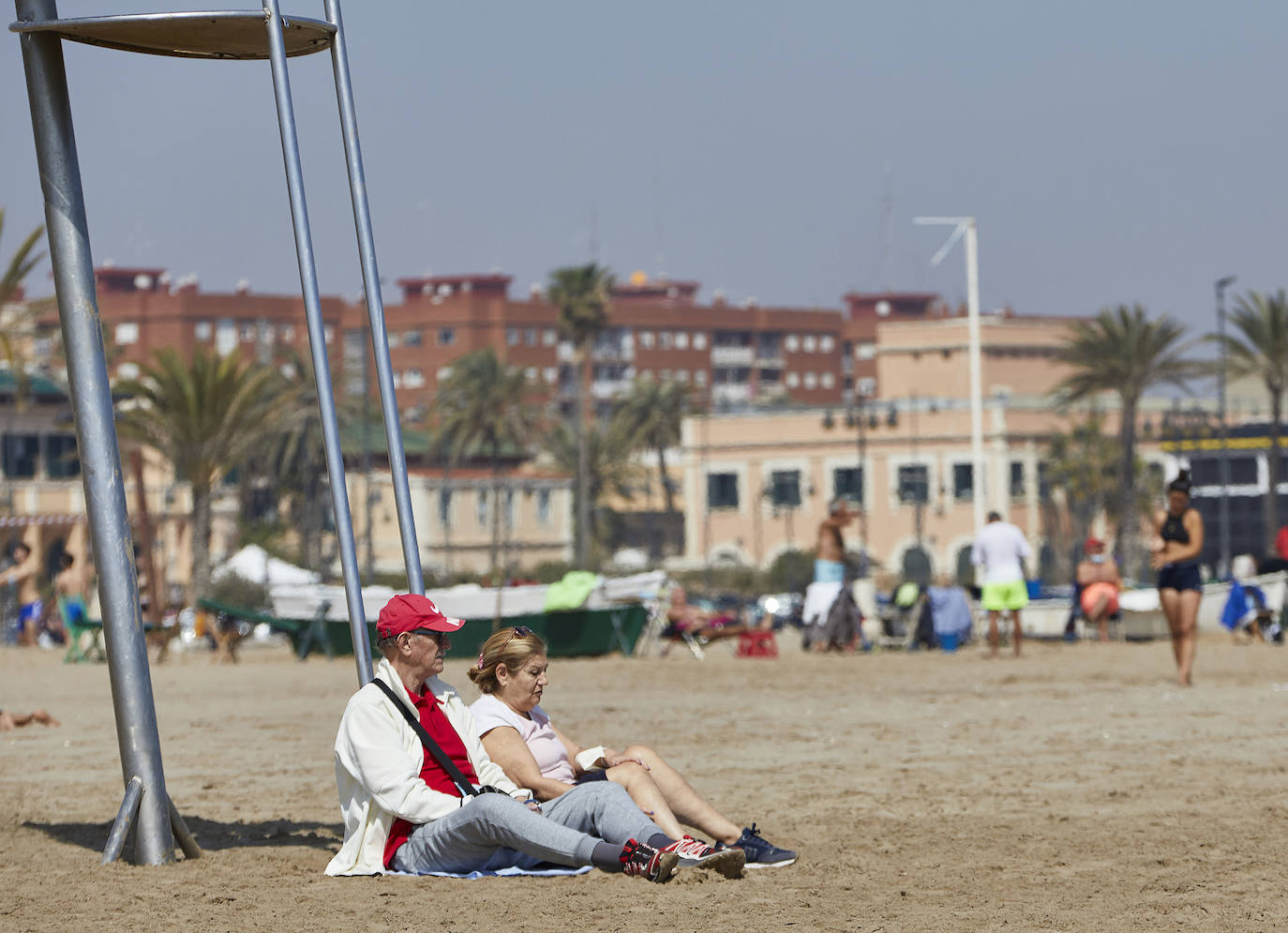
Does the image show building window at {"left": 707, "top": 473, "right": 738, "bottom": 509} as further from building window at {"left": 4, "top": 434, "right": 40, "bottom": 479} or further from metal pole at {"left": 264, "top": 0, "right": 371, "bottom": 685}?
metal pole at {"left": 264, "top": 0, "right": 371, "bottom": 685}

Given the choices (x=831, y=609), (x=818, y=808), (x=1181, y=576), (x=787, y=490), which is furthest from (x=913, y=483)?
(x=818, y=808)

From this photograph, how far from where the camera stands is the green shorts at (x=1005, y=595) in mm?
21219

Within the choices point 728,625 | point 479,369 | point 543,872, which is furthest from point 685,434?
point 543,872

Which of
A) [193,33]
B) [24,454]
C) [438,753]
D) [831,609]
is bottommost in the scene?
[24,454]

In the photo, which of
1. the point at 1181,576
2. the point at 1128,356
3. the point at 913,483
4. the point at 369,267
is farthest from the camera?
the point at 913,483

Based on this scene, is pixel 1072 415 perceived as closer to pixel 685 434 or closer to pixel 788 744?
pixel 685 434

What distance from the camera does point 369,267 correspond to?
7.95m

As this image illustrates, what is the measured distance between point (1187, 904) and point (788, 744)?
5488 mm

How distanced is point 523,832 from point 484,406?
77.7 meters

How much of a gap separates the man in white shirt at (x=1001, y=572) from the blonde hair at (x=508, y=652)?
1436cm

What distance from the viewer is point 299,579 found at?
37875mm

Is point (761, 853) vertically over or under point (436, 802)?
under

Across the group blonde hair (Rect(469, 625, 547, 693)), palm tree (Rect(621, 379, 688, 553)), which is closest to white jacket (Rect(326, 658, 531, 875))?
blonde hair (Rect(469, 625, 547, 693))

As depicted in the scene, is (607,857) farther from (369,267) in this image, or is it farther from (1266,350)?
(1266,350)
